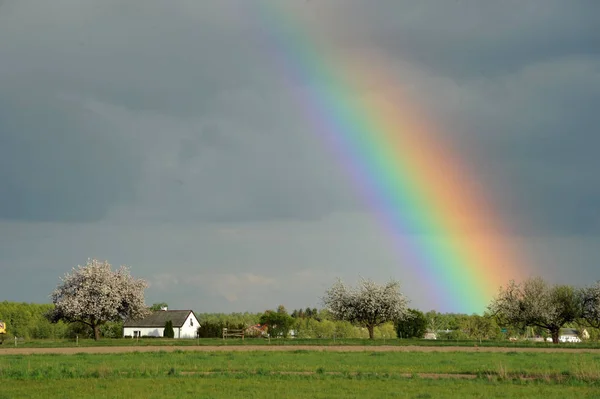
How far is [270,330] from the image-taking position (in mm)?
133750

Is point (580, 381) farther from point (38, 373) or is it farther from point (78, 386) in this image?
point (38, 373)

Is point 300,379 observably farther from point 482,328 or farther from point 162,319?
point 482,328

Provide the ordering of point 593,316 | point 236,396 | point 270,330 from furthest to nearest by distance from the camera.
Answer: point 270,330 < point 593,316 < point 236,396

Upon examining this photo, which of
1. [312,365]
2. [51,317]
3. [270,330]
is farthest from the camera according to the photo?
[270,330]

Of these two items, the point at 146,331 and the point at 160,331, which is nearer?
the point at 146,331

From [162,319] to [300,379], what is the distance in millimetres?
112931

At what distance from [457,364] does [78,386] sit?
25.0 metres

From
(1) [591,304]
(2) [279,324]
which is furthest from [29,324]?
(1) [591,304]

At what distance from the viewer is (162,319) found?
461 ft

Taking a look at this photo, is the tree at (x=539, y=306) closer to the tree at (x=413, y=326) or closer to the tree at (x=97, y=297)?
the tree at (x=413, y=326)

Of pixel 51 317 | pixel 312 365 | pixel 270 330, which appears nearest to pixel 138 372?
pixel 312 365

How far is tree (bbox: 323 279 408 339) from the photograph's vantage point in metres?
99.3

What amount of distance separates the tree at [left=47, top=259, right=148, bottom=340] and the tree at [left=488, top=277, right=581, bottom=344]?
187ft

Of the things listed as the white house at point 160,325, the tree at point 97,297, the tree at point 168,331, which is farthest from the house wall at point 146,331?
the tree at point 97,297
